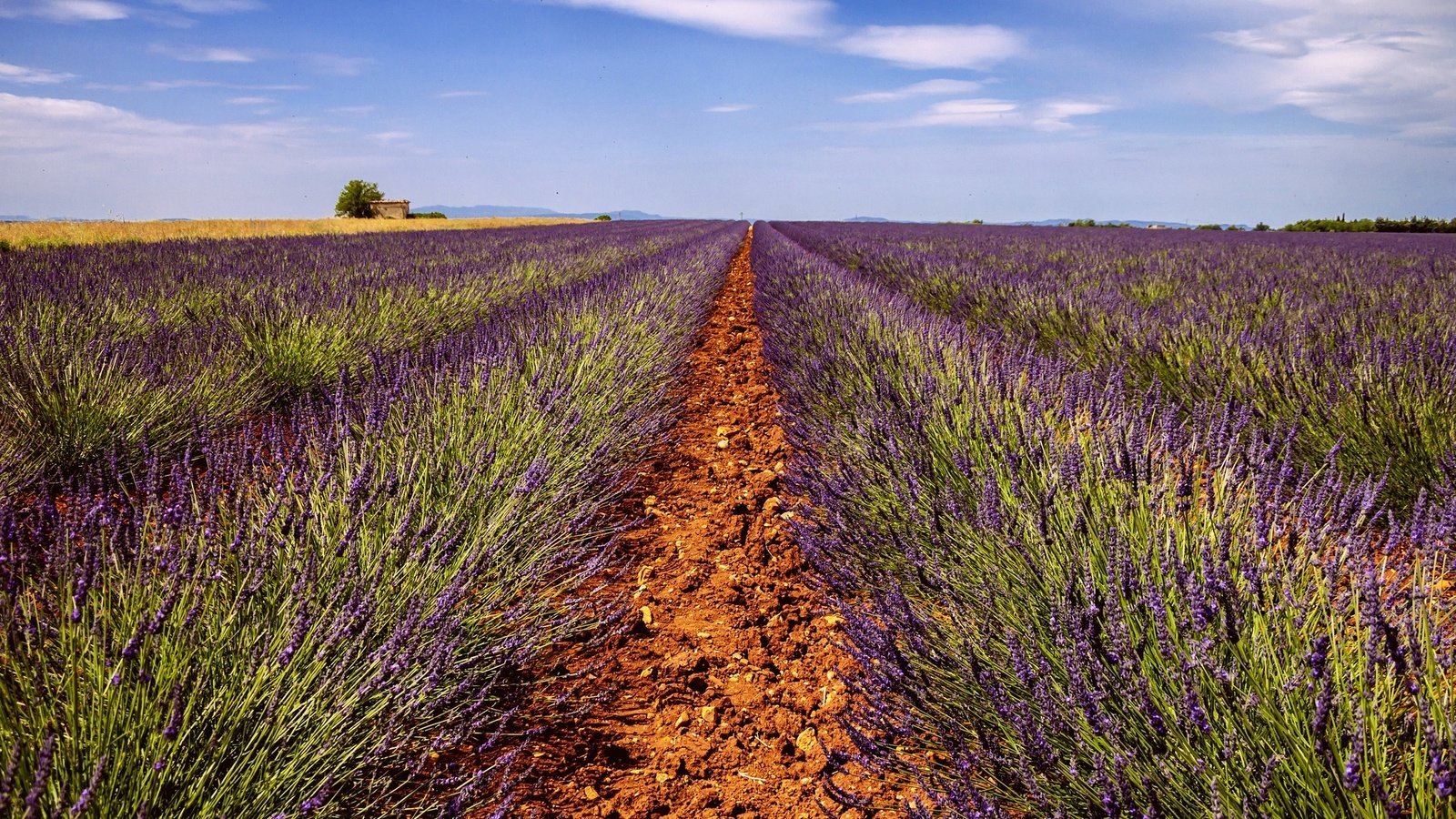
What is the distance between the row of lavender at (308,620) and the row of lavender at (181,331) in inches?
12.8

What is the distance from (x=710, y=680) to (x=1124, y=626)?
1.30 meters

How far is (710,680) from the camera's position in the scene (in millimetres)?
2166

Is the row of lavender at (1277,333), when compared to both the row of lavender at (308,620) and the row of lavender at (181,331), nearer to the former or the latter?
the row of lavender at (308,620)

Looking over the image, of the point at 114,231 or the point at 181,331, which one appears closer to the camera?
the point at 181,331

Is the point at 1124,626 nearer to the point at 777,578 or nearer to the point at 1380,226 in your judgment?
the point at 777,578

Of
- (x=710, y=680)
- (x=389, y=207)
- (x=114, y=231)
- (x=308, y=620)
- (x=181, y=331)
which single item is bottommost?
(x=710, y=680)

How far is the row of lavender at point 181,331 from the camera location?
3166 mm

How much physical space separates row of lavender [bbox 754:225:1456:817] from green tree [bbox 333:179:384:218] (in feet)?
192

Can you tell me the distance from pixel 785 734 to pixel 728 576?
35.4 inches

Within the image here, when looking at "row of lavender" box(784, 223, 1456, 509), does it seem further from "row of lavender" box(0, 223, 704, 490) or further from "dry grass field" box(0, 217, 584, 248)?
"dry grass field" box(0, 217, 584, 248)

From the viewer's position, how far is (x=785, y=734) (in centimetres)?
193

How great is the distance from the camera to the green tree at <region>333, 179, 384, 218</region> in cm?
5348

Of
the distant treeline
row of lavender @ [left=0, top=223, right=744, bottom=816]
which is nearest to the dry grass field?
row of lavender @ [left=0, top=223, right=744, bottom=816]

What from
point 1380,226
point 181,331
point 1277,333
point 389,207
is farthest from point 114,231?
point 1380,226
